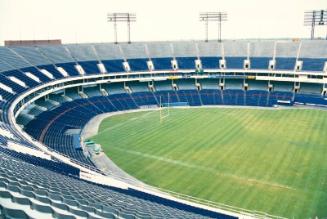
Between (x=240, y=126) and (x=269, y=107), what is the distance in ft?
53.9

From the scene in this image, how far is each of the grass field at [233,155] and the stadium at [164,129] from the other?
0.15 metres

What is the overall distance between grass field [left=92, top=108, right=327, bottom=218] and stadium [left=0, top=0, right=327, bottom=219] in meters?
0.15

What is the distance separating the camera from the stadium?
58.5 feet

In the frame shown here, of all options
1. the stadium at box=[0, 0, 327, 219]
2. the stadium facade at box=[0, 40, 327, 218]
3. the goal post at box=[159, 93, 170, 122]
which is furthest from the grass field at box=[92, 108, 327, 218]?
the stadium facade at box=[0, 40, 327, 218]

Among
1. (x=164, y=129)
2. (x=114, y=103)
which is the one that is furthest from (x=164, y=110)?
(x=164, y=129)

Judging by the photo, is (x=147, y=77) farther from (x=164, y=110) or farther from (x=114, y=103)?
(x=164, y=110)

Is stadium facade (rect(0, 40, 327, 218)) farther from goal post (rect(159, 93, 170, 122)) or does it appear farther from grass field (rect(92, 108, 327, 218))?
grass field (rect(92, 108, 327, 218))

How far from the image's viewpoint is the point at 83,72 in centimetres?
6581

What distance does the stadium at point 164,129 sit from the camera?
17844 millimetres

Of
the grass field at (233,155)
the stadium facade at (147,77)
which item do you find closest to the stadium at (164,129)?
the grass field at (233,155)

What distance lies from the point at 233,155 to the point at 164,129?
1398 cm

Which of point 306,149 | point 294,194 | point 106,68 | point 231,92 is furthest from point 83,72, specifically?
point 294,194

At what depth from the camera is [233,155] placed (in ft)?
126

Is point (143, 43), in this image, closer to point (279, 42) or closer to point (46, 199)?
point (279, 42)
